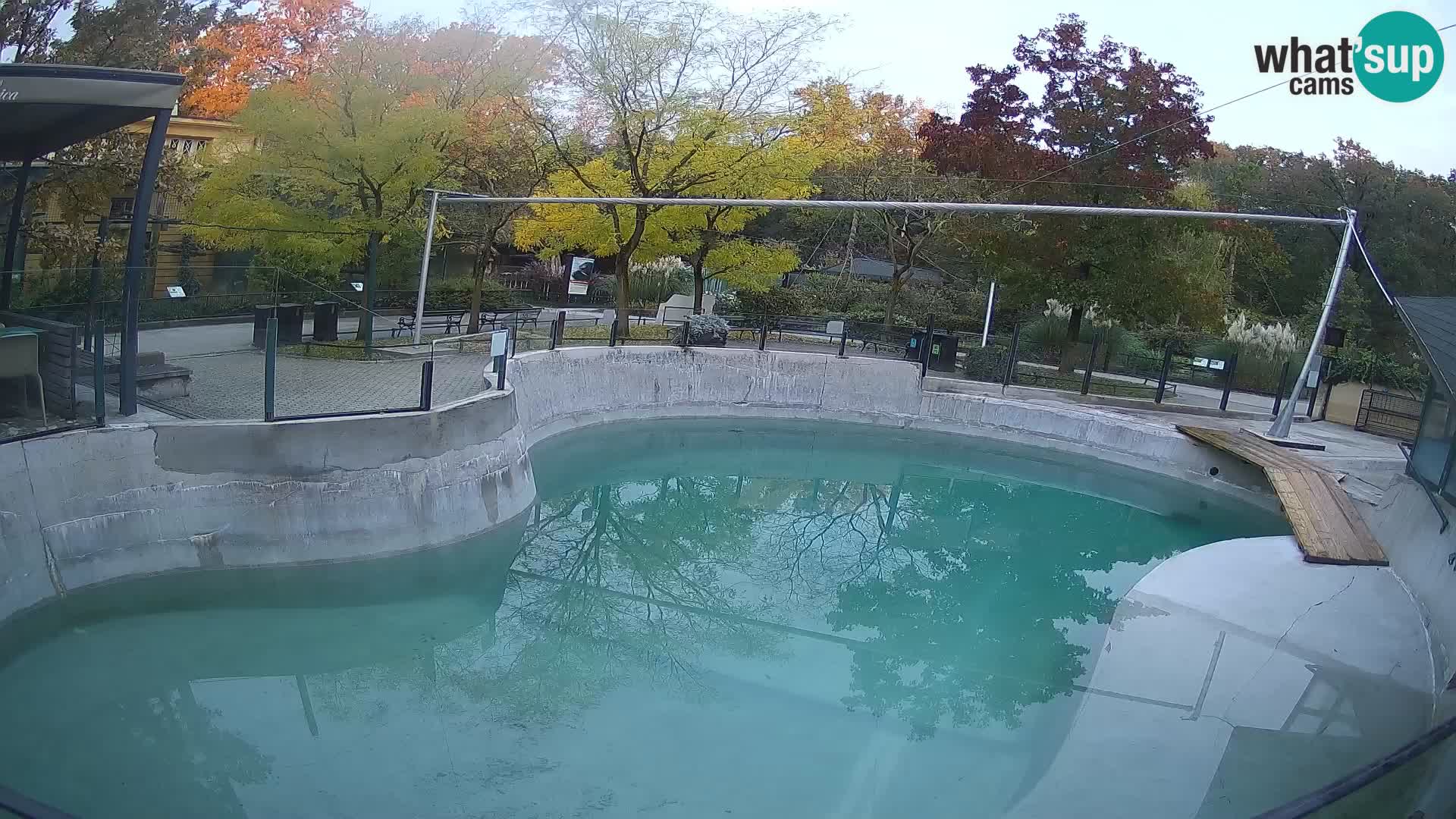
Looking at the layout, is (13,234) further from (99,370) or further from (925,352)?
(925,352)

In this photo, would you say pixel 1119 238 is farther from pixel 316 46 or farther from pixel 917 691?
pixel 316 46

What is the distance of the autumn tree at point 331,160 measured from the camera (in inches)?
701

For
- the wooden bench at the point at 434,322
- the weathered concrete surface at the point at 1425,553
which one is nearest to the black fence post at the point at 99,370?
the wooden bench at the point at 434,322

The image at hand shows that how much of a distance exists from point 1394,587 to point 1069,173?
589 inches

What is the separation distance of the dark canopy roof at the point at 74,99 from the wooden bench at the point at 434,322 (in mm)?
8599

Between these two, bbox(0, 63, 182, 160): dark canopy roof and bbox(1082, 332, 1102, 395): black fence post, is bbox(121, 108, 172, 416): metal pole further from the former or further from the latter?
bbox(1082, 332, 1102, 395): black fence post

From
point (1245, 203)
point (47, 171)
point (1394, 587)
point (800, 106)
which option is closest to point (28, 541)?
point (47, 171)

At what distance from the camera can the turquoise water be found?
805 cm

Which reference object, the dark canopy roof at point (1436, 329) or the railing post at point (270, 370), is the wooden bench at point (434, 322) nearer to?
the railing post at point (270, 370)

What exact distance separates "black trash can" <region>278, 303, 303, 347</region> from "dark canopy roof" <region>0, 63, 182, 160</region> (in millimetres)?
4819

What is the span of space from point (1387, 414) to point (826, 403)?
12.1 metres

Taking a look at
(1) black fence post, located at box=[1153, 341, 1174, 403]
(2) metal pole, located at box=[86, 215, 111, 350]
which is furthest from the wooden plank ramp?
(2) metal pole, located at box=[86, 215, 111, 350]

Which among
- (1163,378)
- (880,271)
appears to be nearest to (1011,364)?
(1163,378)

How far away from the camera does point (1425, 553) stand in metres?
10.6
